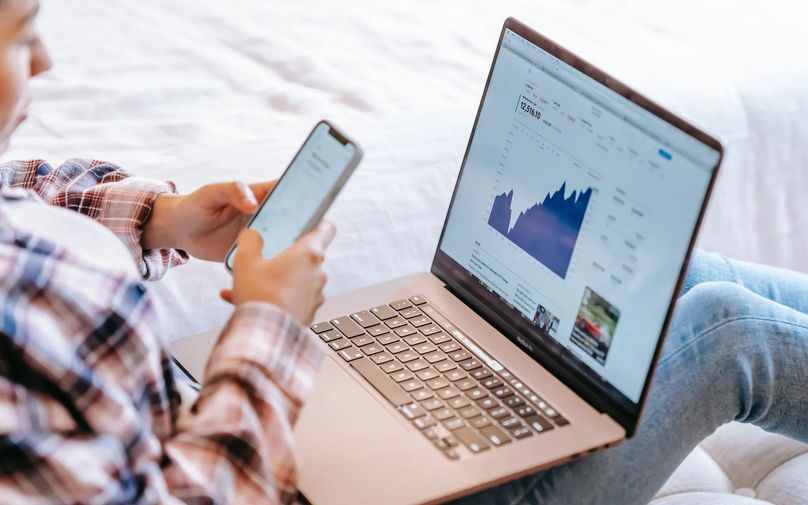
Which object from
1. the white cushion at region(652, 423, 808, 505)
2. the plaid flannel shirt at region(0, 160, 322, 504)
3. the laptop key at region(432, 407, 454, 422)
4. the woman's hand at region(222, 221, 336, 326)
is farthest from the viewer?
the white cushion at region(652, 423, 808, 505)

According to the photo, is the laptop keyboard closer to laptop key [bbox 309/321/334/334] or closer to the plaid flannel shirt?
laptop key [bbox 309/321/334/334]

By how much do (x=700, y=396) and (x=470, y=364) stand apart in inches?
8.3

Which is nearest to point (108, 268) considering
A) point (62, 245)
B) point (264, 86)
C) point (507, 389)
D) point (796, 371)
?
point (62, 245)

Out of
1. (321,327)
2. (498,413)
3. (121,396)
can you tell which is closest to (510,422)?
(498,413)

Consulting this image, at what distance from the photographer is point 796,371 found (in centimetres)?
85

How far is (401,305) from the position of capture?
909mm

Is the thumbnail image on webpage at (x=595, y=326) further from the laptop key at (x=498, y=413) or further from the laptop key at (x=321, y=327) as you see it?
the laptop key at (x=321, y=327)

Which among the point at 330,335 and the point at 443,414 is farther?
the point at 330,335

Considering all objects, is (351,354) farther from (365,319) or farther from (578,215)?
(578,215)

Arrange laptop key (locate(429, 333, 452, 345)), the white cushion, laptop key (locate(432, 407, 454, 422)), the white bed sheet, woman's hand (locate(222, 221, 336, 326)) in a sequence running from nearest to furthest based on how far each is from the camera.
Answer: woman's hand (locate(222, 221, 336, 326)) → laptop key (locate(432, 407, 454, 422)) → laptop key (locate(429, 333, 452, 345)) → the white cushion → the white bed sheet

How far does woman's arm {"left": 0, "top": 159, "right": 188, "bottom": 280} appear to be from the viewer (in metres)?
0.89

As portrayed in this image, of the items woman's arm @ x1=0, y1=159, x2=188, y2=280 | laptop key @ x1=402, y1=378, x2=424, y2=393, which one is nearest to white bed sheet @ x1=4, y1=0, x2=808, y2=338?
woman's arm @ x1=0, y1=159, x2=188, y2=280

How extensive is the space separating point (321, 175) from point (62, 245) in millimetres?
228

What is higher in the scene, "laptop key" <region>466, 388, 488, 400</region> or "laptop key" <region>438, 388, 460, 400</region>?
"laptop key" <region>466, 388, 488, 400</region>
